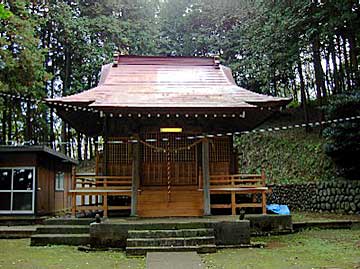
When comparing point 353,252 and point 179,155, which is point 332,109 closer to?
point 179,155

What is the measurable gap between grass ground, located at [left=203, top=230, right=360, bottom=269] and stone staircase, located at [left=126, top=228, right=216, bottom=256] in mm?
364

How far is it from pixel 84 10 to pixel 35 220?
13.0m

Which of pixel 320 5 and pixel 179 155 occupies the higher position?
pixel 320 5

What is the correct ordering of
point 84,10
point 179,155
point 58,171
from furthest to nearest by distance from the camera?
1. point 84,10
2. point 58,171
3. point 179,155

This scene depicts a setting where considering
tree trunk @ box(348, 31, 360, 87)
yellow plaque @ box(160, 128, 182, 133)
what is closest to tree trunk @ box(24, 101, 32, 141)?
yellow plaque @ box(160, 128, 182, 133)

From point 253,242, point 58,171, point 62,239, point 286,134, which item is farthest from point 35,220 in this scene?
point 286,134

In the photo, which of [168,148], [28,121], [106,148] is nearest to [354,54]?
[168,148]

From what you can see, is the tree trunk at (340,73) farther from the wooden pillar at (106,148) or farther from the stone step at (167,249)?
the stone step at (167,249)

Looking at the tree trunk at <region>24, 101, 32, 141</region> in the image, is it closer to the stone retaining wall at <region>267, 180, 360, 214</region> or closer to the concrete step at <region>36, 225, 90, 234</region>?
the stone retaining wall at <region>267, 180, 360, 214</region>

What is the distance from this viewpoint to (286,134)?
1973cm

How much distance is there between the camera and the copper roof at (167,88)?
31.7 ft

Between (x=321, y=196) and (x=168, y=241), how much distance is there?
8572 mm

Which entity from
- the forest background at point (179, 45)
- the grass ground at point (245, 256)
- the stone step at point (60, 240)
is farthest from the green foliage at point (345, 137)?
the stone step at point (60, 240)

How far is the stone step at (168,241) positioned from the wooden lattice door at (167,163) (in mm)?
3418
